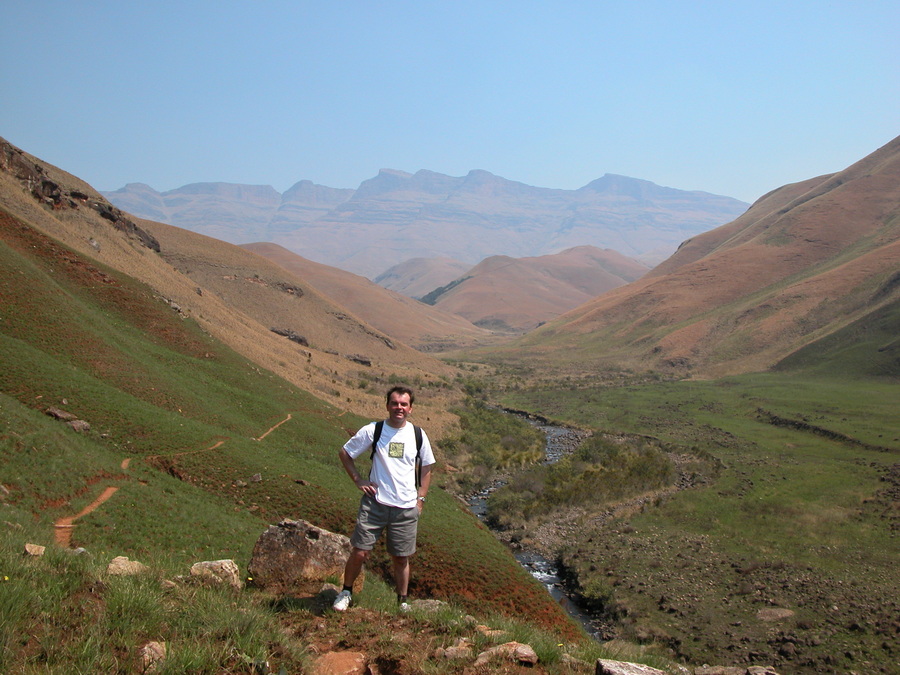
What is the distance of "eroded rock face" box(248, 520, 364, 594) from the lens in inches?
322

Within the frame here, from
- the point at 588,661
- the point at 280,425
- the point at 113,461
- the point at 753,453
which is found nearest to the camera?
the point at 588,661

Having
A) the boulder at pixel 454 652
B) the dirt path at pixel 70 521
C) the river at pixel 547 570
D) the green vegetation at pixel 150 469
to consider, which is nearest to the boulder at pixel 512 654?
the boulder at pixel 454 652

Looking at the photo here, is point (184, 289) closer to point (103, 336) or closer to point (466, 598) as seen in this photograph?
point (103, 336)

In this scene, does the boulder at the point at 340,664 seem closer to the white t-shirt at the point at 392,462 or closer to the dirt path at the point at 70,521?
the white t-shirt at the point at 392,462

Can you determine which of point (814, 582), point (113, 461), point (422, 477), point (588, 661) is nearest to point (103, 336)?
point (113, 461)

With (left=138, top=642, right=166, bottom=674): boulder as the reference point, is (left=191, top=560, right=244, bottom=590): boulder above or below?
below

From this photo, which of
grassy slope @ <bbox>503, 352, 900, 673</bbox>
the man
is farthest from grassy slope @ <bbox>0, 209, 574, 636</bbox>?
the man

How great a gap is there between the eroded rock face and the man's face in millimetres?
2426

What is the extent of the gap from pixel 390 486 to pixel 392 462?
32 cm

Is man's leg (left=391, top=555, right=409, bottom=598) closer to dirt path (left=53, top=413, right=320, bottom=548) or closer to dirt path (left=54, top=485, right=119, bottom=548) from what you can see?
dirt path (left=53, top=413, right=320, bottom=548)

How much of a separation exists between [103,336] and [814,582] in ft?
Result: 100

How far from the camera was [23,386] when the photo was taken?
63.5 feet

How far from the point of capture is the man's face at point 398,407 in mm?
7742

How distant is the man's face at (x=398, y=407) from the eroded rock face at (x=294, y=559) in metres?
2.43
